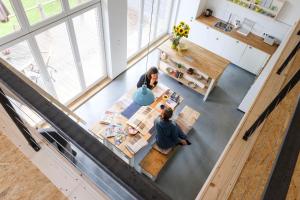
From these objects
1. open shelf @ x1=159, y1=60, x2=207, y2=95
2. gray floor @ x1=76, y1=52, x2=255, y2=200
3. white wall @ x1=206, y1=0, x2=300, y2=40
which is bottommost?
gray floor @ x1=76, y1=52, x2=255, y2=200

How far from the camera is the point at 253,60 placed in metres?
6.61

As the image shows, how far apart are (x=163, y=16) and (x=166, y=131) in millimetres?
4942

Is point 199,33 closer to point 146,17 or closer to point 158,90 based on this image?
point 146,17

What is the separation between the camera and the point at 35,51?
13.6ft

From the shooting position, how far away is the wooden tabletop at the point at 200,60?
18.8 ft

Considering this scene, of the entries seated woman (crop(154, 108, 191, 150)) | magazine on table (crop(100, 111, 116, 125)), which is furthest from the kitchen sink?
magazine on table (crop(100, 111, 116, 125))

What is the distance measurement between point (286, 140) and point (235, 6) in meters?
6.73

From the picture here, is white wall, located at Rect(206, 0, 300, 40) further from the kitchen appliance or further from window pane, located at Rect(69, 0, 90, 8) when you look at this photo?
window pane, located at Rect(69, 0, 90, 8)

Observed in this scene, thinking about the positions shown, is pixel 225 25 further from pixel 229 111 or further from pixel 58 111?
pixel 58 111

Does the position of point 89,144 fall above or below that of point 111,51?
above

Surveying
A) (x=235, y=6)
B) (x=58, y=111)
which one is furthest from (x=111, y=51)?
(x=58, y=111)

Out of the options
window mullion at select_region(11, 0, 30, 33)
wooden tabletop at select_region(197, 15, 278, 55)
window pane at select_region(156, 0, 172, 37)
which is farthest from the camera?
window pane at select_region(156, 0, 172, 37)

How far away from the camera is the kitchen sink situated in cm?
674

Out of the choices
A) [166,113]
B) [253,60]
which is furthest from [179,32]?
[166,113]
